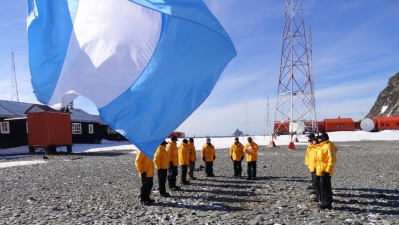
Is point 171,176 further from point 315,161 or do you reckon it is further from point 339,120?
point 339,120

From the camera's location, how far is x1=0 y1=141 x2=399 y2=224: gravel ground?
7.96 m

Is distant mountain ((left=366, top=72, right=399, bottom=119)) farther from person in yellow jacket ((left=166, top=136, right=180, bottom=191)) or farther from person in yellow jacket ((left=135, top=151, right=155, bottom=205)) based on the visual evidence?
person in yellow jacket ((left=135, top=151, right=155, bottom=205))

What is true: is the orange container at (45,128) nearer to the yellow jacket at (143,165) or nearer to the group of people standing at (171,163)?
the group of people standing at (171,163)

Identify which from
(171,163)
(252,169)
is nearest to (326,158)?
(171,163)

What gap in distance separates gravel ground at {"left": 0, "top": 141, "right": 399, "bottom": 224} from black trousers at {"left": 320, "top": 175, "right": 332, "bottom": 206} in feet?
0.84

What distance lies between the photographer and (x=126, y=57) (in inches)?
235

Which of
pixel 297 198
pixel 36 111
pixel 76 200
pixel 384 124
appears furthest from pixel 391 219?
pixel 384 124

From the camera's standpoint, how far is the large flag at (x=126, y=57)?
586 centimetres

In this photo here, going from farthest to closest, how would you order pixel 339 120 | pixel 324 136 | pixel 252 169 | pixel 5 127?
pixel 339 120
pixel 5 127
pixel 252 169
pixel 324 136

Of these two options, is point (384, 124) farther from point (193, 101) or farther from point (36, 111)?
point (193, 101)

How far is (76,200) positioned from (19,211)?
1666 mm

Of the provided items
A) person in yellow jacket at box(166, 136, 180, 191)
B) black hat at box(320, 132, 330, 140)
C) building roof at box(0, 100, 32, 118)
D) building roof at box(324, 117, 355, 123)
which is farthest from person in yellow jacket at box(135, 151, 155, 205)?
building roof at box(324, 117, 355, 123)

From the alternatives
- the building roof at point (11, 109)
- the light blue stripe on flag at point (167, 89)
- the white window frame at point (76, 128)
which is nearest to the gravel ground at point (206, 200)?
the light blue stripe on flag at point (167, 89)

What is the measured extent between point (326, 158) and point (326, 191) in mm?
823
